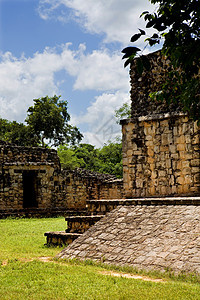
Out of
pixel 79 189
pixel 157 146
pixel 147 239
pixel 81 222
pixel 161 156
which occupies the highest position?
pixel 157 146

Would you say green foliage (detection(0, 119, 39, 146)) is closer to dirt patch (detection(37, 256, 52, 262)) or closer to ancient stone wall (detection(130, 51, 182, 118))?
ancient stone wall (detection(130, 51, 182, 118))

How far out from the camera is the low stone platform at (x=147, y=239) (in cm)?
563

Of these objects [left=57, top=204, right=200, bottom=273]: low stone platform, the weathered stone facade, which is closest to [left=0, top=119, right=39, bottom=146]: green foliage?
the weathered stone facade

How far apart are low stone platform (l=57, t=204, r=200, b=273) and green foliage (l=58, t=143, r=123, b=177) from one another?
23110mm

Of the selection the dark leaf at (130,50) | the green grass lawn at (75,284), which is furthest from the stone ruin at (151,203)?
the dark leaf at (130,50)

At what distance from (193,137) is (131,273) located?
15.3ft

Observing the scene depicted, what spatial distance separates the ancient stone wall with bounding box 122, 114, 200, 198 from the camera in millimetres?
9258

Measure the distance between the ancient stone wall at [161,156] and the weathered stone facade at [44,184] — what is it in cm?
846

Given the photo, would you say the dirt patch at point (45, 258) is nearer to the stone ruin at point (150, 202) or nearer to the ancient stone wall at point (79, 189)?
the stone ruin at point (150, 202)

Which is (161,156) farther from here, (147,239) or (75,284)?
(75,284)

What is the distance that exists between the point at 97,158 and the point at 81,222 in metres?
28.2

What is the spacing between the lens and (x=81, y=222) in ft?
27.8

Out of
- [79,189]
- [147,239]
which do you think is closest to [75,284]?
[147,239]

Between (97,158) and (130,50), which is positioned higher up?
(97,158)
